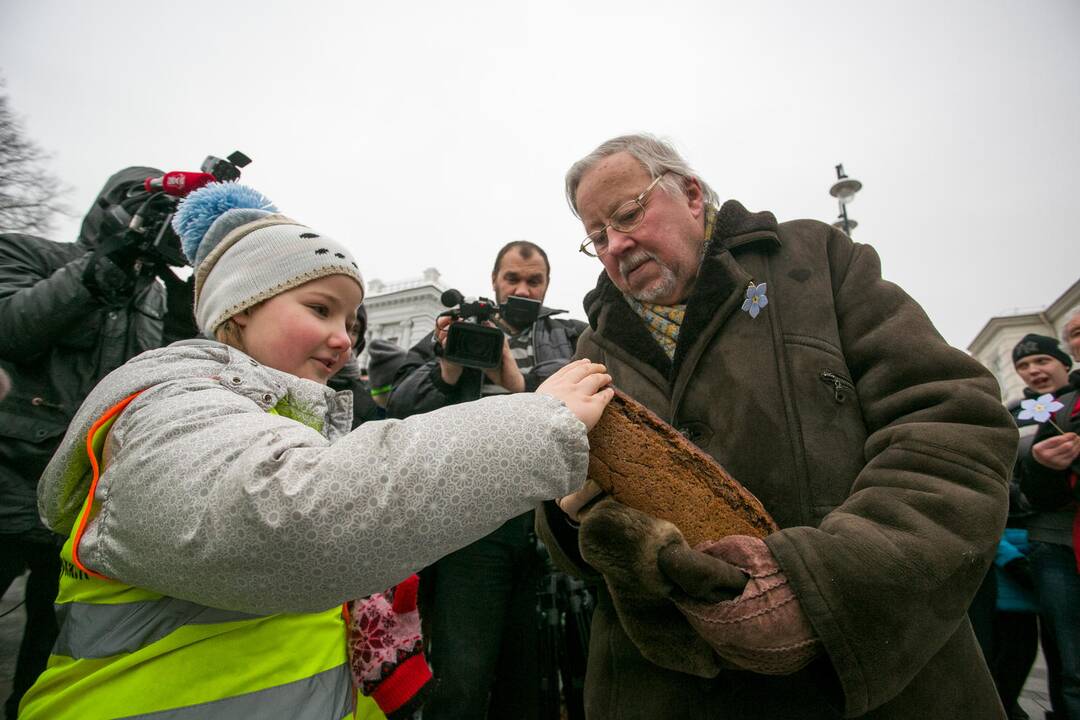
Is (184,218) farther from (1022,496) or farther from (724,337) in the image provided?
(1022,496)

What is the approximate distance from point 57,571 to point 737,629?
10.1 ft

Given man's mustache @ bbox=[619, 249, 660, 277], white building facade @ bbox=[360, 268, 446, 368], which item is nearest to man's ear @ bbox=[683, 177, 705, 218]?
man's mustache @ bbox=[619, 249, 660, 277]

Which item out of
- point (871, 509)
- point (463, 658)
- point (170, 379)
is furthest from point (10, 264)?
point (871, 509)

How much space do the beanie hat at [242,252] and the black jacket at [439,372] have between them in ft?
3.23

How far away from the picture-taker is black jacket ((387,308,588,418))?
2621 mm

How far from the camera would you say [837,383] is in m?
1.25

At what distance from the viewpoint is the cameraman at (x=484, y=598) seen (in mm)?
2184

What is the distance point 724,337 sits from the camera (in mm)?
1431

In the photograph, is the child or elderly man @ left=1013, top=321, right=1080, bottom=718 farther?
elderly man @ left=1013, top=321, right=1080, bottom=718

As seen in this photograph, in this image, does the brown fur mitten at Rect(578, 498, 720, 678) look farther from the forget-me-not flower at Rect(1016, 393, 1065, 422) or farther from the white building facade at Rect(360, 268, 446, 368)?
the white building facade at Rect(360, 268, 446, 368)

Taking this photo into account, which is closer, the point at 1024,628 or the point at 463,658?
the point at 463,658

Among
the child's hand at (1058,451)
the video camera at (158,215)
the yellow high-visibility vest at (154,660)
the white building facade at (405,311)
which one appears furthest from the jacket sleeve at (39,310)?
the white building facade at (405,311)

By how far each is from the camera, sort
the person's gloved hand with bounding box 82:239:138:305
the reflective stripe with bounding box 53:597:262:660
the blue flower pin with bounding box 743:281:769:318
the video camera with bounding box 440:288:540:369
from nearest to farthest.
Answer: the reflective stripe with bounding box 53:597:262:660, the blue flower pin with bounding box 743:281:769:318, the person's gloved hand with bounding box 82:239:138:305, the video camera with bounding box 440:288:540:369

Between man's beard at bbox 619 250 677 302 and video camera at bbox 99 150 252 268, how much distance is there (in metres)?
1.92
